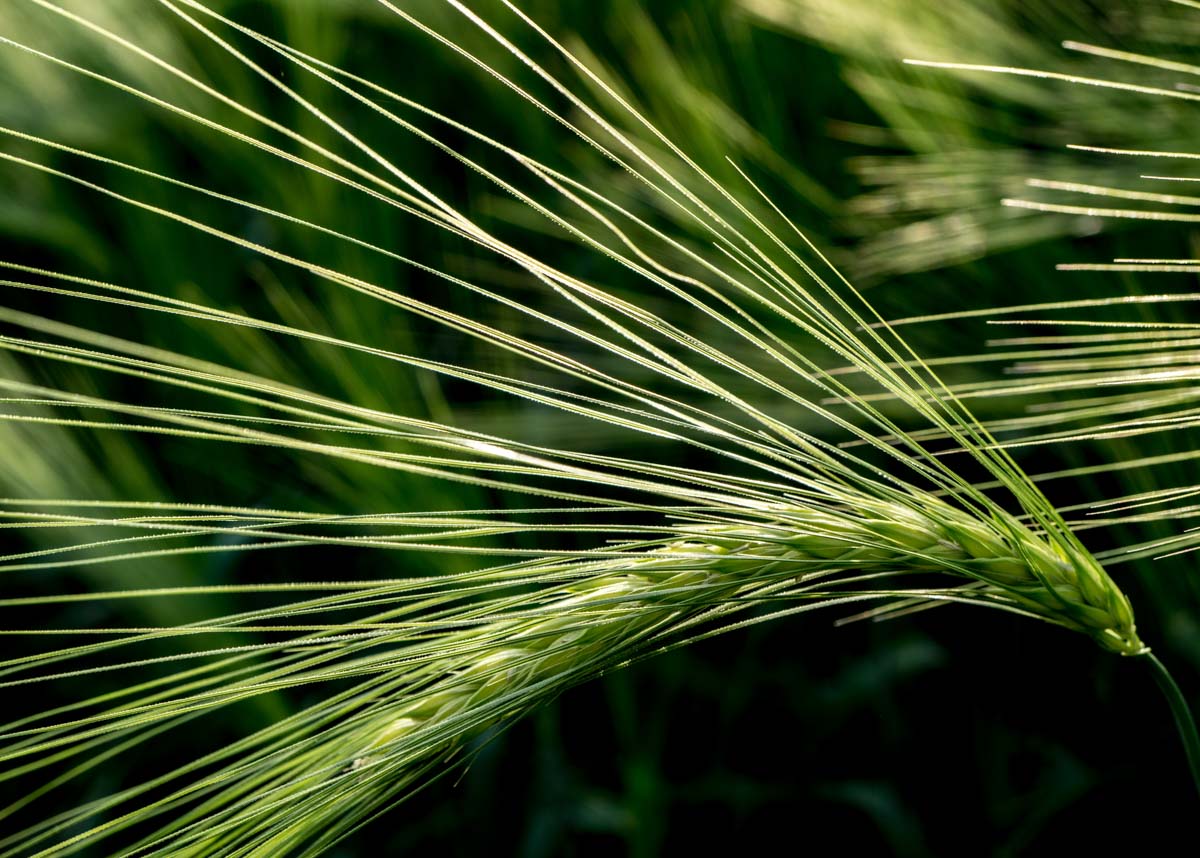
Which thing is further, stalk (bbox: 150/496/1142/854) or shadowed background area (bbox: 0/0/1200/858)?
shadowed background area (bbox: 0/0/1200/858)

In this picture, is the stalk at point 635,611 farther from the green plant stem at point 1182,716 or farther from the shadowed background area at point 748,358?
the shadowed background area at point 748,358

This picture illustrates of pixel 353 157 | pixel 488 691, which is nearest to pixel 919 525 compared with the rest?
pixel 488 691

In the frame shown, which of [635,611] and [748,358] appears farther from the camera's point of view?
[748,358]

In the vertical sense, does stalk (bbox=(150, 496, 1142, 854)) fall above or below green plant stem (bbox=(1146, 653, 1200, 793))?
above

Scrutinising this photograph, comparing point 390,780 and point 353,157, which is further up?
point 353,157

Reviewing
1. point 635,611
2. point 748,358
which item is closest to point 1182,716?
point 635,611

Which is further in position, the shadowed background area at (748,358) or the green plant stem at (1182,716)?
the shadowed background area at (748,358)

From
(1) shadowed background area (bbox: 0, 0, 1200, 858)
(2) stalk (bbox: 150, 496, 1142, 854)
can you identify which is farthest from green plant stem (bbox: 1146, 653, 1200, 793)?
(1) shadowed background area (bbox: 0, 0, 1200, 858)

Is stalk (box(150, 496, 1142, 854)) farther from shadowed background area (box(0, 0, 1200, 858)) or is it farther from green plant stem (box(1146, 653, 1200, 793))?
shadowed background area (box(0, 0, 1200, 858))

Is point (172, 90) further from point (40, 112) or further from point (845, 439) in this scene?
point (845, 439)

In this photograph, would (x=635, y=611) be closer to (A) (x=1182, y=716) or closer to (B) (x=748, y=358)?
(A) (x=1182, y=716)

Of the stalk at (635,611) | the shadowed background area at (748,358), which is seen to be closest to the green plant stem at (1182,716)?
the stalk at (635,611)
